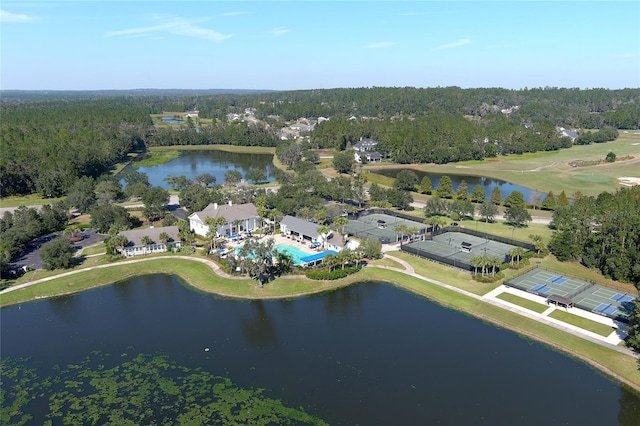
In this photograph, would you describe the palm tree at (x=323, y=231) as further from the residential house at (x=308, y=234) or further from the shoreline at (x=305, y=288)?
the shoreline at (x=305, y=288)

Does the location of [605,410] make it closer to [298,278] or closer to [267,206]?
[298,278]

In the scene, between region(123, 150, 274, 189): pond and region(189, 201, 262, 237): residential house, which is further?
region(123, 150, 274, 189): pond

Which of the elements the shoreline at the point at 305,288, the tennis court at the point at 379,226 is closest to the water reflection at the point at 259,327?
the shoreline at the point at 305,288

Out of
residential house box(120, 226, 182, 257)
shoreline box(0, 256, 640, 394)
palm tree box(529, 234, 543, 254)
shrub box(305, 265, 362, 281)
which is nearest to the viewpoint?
shoreline box(0, 256, 640, 394)

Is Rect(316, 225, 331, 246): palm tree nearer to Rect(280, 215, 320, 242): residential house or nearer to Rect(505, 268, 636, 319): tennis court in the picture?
Rect(280, 215, 320, 242): residential house

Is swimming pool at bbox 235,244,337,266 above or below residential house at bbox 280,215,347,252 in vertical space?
below

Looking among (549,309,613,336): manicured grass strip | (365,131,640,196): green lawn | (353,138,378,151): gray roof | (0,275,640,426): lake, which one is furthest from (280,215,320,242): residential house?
(353,138,378,151): gray roof

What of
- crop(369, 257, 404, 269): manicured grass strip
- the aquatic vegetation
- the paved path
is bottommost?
the aquatic vegetation
